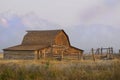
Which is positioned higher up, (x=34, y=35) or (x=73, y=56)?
(x=34, y=35)

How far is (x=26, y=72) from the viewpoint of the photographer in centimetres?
1828

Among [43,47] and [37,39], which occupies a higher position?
[37,39]

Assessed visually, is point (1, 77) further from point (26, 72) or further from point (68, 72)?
point (68, 72)

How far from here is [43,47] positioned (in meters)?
58.1

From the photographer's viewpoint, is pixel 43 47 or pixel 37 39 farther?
pixel 37 39

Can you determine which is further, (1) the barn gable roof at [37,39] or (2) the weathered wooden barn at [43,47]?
(1) the barn gable roof at [37,39]

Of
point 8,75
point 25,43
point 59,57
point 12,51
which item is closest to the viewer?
point 8,75

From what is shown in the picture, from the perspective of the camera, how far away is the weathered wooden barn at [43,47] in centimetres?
5741

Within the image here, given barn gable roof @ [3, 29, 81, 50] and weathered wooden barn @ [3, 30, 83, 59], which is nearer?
weathered wooden barn @ [3, 30, 83, 59]

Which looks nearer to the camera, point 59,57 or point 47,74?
point 47,74

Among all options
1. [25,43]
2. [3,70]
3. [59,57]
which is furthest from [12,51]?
[3,70]

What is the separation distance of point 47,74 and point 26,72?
119 cm

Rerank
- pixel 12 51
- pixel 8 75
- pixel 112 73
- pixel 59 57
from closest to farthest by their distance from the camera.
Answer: pixel 112 73 < pixel 8 75 < pixel 59 57 < pixel 12 51

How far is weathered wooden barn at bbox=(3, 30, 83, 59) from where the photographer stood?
188ft
